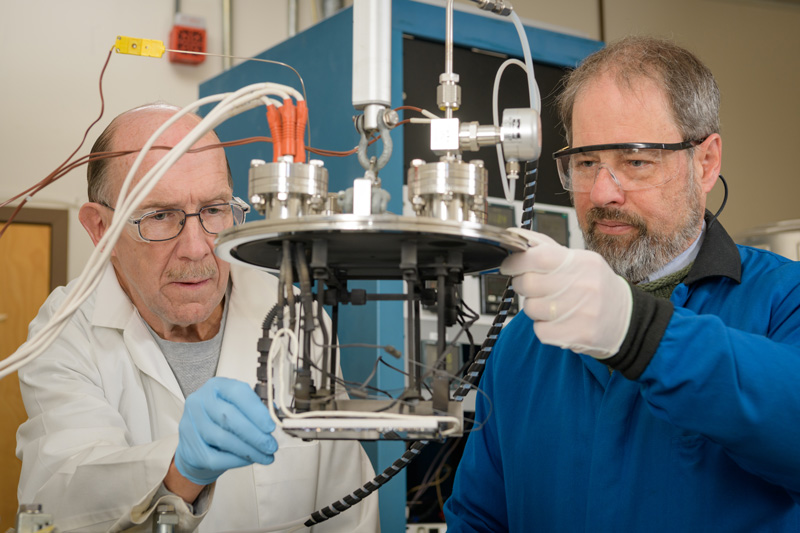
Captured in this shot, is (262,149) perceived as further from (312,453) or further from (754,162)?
(754,162)

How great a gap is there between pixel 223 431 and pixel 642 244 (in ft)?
2.64

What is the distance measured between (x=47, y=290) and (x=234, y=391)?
205 centimetres

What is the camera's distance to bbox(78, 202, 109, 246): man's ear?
1.67 metres

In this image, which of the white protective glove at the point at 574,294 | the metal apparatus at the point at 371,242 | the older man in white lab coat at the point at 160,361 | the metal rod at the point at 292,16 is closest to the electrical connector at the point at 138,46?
the metal apparatus at the point at 371,242

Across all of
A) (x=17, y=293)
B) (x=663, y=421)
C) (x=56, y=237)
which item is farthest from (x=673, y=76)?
(x=17, y=293)

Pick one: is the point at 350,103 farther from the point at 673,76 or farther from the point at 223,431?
the point at 223,431

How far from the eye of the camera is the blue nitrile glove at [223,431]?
3.29 ft

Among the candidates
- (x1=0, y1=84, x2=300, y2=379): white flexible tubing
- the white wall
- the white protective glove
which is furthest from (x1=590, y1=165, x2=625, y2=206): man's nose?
the white wall

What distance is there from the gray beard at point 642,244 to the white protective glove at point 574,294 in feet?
1.31

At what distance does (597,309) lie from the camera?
0.95 metres

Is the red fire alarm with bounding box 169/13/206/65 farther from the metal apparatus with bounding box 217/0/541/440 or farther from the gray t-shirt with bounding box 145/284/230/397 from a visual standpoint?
the metal apparatus with bounding box 217/0/541/440

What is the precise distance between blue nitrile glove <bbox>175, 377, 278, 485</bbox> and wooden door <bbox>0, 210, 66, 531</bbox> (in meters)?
1.91

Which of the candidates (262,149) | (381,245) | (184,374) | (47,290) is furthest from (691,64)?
(47,290)

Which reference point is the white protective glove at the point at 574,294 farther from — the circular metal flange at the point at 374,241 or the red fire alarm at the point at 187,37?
the red fire alarm at the point at 187,37
